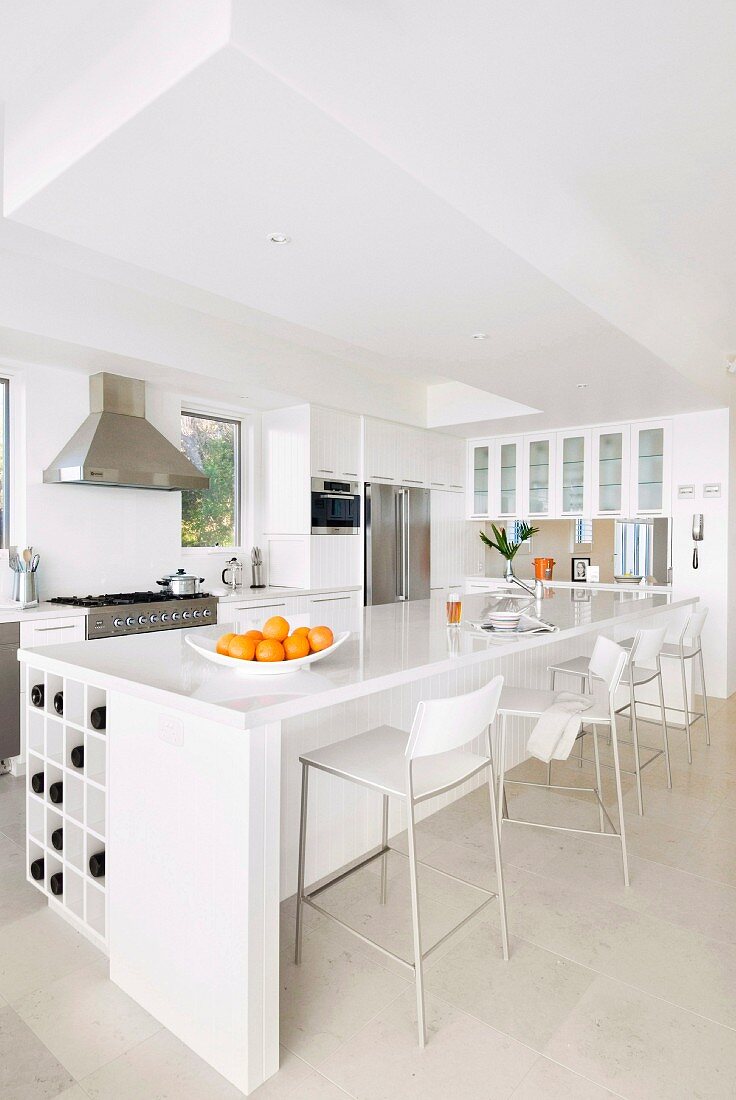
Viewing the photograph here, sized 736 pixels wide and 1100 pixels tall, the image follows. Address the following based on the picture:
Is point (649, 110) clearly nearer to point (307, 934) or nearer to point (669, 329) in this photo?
point (669, 329)

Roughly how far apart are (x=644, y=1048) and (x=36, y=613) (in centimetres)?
334

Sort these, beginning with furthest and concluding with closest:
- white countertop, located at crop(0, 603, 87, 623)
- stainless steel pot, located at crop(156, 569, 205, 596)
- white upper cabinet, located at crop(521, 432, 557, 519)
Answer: white upper cabinet, located at crop(521, 432, 557, 519) < stainless steel pot, located at crop(156, 569, 205, 596) < white countertop, located at crop(0, 603, 87, 623)

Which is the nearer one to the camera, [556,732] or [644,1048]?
[644,1048]

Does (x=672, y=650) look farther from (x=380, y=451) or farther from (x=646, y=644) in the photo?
(x=380, y=451)

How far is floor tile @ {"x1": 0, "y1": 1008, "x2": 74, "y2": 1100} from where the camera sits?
155 cm

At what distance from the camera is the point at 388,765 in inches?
76.0

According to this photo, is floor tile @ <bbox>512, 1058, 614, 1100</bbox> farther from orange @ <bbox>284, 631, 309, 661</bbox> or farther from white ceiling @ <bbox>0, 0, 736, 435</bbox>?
white ceiling @ <bbox>0, 0, 736, 435</bbox>

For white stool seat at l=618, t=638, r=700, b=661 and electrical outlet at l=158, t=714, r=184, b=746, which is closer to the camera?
electrical outlet at l=158, t=714, r=184, b=746

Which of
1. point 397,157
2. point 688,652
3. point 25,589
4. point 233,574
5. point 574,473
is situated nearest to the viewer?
point 397,157

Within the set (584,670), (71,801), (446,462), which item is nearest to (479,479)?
(446,462)

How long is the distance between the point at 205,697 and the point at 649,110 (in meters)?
2.22

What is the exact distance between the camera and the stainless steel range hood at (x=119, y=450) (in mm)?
4055

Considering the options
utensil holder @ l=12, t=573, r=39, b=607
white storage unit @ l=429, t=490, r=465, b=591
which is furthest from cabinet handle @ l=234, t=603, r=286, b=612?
white storage unit @ l=429, t=490, r=465, b=591

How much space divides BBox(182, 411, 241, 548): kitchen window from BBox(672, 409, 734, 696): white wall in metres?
3.63
